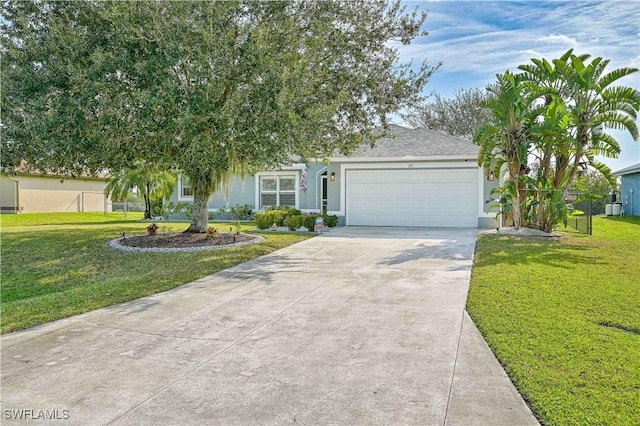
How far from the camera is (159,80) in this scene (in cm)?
879

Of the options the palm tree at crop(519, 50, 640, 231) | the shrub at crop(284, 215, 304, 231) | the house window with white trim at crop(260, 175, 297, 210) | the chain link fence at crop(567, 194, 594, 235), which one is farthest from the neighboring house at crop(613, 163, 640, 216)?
the shrub at crop(284, 215, 304, 231)

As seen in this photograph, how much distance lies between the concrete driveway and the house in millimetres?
10307

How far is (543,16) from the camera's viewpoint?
11.5m

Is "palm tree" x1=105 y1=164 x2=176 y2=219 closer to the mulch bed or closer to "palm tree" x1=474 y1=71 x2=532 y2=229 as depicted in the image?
the mulch bed

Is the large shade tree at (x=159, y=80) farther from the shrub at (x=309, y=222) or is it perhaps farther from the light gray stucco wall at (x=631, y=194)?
the light gray stucco wall at (x=631, y=194)

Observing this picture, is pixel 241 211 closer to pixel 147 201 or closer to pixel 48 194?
pixel 147 201

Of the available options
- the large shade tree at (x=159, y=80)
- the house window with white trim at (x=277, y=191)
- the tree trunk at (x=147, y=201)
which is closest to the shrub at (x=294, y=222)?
the house window with white trim at (x=277, y=191)

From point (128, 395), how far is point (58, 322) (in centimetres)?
256

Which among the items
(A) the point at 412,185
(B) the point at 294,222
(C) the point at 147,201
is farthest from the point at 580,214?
(C) the point at 147,201

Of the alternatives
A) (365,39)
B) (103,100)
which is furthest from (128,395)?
(365,39)

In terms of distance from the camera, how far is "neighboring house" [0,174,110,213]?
90.9 feet

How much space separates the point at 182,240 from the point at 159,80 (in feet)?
15.7

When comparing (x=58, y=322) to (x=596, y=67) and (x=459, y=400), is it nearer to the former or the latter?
(x=459, y=400)

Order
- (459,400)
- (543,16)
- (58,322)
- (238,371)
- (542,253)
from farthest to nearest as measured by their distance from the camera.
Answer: (543,16), (542,253), (58,322), (238,371), (459,400)
